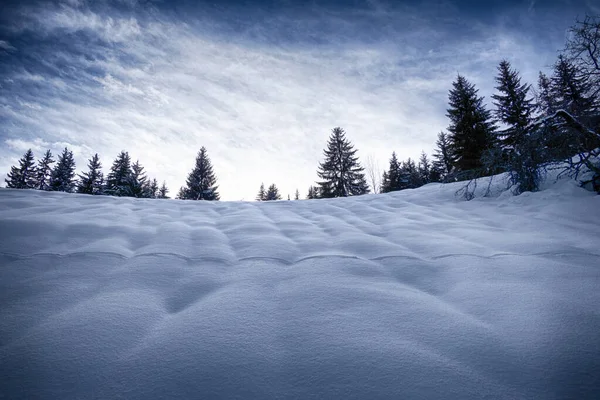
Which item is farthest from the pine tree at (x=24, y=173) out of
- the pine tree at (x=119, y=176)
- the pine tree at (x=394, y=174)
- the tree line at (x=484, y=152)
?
the pine tree at (x=394, y=174)

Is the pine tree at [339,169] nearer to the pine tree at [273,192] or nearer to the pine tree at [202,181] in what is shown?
the pine tree at [202,181]

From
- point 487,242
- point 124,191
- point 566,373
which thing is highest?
point 124,191

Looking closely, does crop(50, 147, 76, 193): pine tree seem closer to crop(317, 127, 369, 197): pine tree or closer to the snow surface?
crop(317, 127, 369, 197): pine tree

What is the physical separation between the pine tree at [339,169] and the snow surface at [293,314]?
21.5m

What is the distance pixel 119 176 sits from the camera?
22172 mm

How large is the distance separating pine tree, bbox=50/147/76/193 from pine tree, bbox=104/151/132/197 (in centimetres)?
794

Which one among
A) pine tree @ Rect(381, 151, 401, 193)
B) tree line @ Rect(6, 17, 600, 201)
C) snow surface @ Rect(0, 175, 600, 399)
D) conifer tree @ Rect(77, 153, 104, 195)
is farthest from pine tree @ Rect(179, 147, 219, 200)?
snow surface @ Rect(0, 175, 600, 399)

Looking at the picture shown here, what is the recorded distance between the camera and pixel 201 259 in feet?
5.42

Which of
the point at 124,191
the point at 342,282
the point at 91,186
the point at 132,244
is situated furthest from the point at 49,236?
the point at 91,186

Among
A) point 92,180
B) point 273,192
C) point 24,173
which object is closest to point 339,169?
point 273,192

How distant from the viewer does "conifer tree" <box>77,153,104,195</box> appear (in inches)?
970

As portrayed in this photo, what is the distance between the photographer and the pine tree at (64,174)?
2741 cm

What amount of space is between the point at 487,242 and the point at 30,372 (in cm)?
262

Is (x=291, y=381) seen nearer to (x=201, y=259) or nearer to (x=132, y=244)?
(x=201, y=259)
